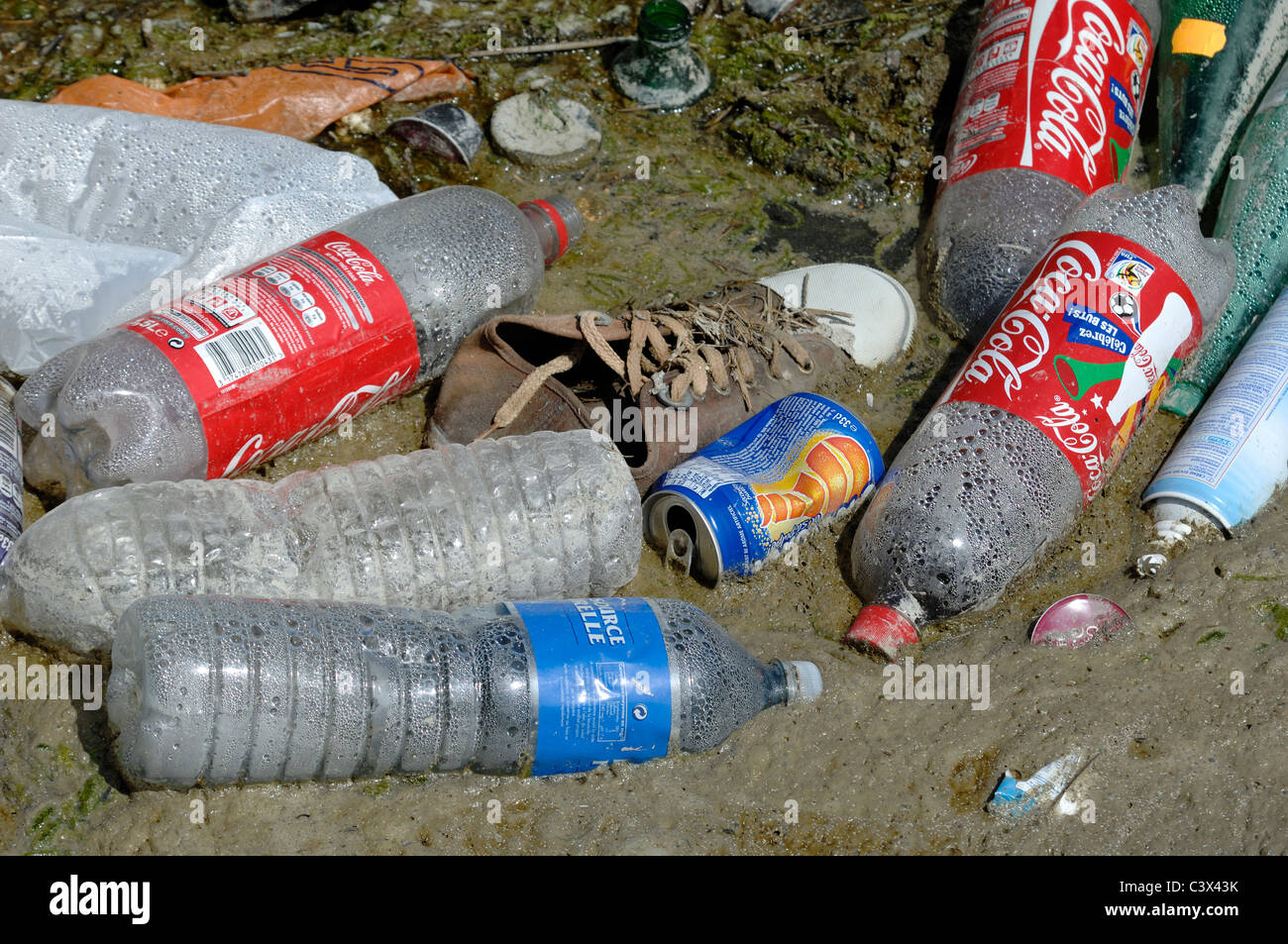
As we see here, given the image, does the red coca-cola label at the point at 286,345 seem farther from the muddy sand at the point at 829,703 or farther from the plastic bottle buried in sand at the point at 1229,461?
the plastic bottle buried in sand at the point at 1229,461

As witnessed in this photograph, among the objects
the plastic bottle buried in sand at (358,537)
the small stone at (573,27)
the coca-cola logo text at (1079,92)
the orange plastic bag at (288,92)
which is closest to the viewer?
the plastic bottle buried in sand at (358,537)

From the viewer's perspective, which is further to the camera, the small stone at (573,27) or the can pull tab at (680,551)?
the small stone at (573,27)

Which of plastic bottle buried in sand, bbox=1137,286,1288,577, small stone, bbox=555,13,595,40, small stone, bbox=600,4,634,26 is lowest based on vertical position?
plastic bottle buried in sand, bbox=1137,286,1288,577

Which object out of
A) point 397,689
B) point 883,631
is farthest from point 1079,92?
point 397,689

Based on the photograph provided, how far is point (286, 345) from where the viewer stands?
2.62 metres

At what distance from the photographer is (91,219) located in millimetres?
3037

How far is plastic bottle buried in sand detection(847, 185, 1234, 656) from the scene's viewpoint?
2.52m

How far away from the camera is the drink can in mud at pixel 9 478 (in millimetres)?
2375

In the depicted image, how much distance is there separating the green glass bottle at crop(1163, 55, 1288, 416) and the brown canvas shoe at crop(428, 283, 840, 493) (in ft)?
3.23

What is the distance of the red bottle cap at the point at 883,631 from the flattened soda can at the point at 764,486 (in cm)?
26

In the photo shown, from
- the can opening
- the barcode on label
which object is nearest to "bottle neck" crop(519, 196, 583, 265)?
the barcode on label

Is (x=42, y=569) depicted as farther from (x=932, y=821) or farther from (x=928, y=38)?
(x=928, y=38)

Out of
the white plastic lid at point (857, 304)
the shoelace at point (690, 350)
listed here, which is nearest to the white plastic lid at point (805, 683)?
the shoelace at point (690, 350)

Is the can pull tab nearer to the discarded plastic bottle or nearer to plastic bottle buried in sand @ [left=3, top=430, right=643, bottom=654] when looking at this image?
plastic bottle buried in sand @ [left=3, top=430, right=643, bottom=654]
